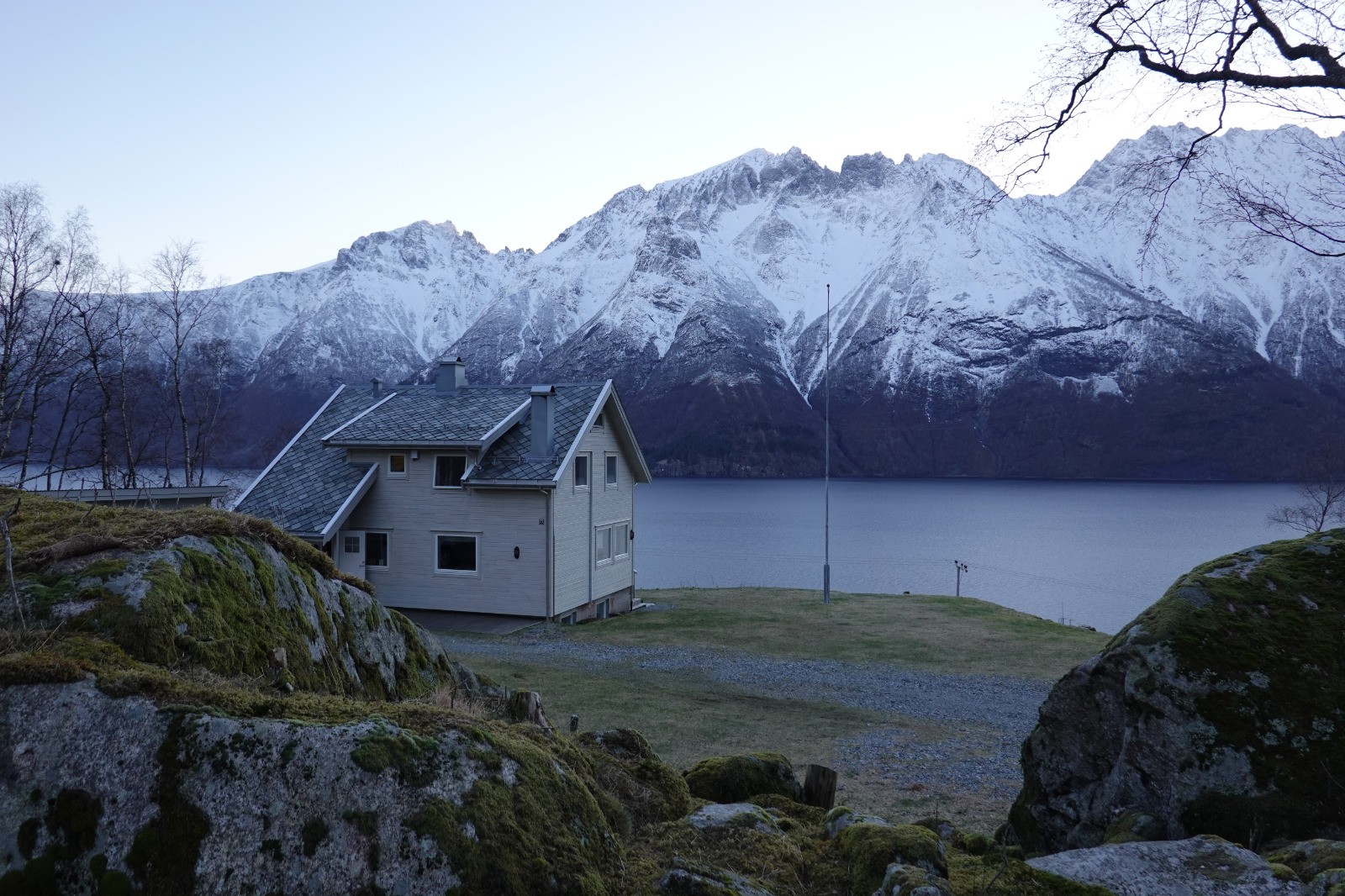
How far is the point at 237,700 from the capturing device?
362 centimetres

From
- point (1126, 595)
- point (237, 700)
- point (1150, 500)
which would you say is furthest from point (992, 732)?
point (1150, 500)

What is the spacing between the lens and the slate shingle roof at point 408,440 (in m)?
27.1

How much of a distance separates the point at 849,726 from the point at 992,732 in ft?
7.84

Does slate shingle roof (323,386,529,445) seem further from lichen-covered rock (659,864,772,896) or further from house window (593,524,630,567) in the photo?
lichen-covered rock (659,864,772,896)

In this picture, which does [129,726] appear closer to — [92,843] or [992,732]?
[92,843]

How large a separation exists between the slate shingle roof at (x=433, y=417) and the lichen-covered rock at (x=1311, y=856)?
24317 millimetres

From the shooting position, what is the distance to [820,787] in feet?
21.3

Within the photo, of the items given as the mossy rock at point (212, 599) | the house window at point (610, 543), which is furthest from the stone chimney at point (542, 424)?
the mossy rock at point (212, 599)

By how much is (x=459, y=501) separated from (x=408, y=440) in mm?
2455

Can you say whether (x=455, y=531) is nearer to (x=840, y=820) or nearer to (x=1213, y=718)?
(x=840, y=820)

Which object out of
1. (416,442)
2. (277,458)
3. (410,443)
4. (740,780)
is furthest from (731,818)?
(277,458)

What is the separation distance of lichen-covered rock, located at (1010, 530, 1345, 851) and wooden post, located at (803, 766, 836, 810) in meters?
Answer: 1.59

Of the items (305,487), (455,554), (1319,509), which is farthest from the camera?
(1319,509)

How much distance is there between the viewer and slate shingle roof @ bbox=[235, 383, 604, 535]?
27.1 metres
